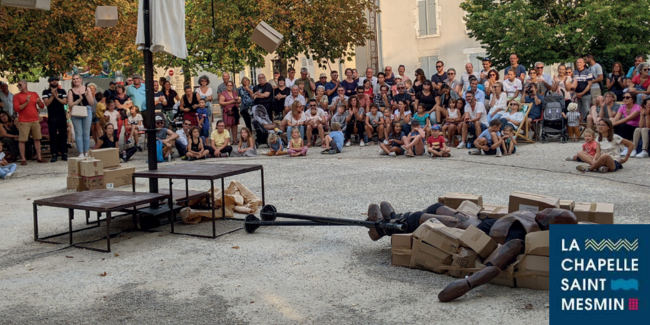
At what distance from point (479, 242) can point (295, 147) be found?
958 centimetres

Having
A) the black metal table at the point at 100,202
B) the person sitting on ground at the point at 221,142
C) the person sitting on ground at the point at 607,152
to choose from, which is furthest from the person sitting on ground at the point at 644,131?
the black metal table at the point at 100,202

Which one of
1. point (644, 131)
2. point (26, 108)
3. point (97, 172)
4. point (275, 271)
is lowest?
point (275, 271)

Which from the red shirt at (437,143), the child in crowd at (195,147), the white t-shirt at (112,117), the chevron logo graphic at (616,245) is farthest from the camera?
the white t-shirt at (112,117)

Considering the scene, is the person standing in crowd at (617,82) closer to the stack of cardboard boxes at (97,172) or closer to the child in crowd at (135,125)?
the stack of cardboard boxes at (97,172)

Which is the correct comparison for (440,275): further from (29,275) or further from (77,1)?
(77,1)

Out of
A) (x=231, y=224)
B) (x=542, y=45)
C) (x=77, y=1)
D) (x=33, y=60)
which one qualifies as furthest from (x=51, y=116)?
(x=542, y=45)

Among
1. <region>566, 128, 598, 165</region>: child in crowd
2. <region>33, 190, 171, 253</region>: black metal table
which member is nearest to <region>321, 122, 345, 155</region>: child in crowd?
<region>566, 128, 598, 165</region>: child in crowd

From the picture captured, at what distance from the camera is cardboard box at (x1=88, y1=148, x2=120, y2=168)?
10.7 m

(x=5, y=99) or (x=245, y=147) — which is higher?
(x=5, y=99)

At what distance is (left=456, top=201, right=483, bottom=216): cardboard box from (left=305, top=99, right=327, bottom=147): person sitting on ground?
9885mm

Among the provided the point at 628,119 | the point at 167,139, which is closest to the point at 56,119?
the point at 167,139

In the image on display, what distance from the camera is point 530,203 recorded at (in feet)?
19.7

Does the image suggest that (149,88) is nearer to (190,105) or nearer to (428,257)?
(428,257)

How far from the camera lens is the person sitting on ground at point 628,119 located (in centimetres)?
1272
